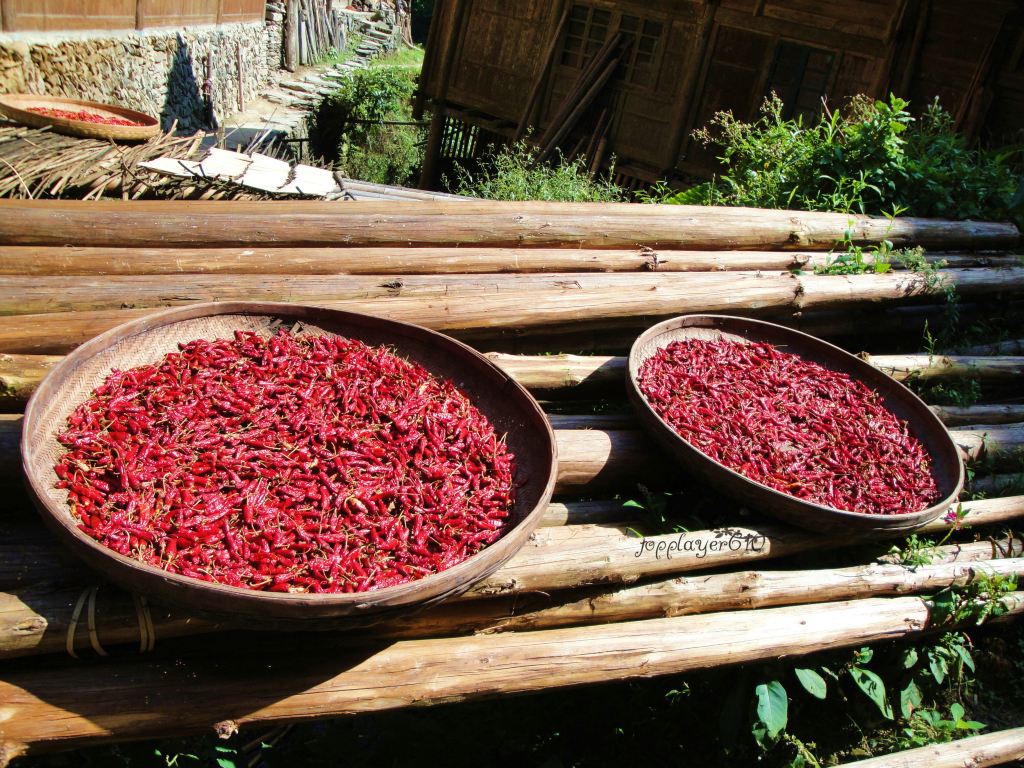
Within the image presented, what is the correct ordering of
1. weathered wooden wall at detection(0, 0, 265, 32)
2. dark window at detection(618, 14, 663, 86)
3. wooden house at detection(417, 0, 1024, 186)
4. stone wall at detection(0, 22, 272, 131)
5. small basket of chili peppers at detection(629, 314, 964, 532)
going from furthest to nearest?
dark window at detection(618, 14, 663, 86) < wooden house at detection(417, 0, 1024, 186) < stone wall at detection(0, 22, 272, 131) < weathered wooden wall at detection(0, 0, 265, 32) < small basket of chili peppers at detection(629, 314, 964, 532)

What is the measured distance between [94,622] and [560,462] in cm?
166

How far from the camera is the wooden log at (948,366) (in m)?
4.31

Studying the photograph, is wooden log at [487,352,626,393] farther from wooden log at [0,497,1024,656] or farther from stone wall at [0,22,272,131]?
stone wall at [0,22,272,131]

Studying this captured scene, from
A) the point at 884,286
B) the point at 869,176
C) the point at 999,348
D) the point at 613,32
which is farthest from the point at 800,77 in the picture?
the point at 884,286

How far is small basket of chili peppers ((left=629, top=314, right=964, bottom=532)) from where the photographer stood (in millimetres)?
2908

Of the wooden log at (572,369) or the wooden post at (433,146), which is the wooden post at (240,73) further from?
the wooden log at (572,369)

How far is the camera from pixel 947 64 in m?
8.75

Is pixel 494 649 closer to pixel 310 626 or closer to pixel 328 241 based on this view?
pixel 310 626

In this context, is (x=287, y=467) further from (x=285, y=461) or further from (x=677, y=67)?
(x=677, y=67)

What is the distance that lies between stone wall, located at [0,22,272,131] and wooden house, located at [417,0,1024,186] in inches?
159

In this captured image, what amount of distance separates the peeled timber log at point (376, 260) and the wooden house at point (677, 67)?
4968 millimetres

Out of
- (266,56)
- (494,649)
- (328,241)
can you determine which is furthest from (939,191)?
(266,56)

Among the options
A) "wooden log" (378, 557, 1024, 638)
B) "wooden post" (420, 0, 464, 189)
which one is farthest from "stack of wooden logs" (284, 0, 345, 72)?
"wooden log" (378, 557, 1024, 638)

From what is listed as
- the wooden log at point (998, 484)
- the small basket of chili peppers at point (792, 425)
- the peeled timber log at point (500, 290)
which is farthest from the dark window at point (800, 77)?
the small basket of chili peppers at point (792, 425)
